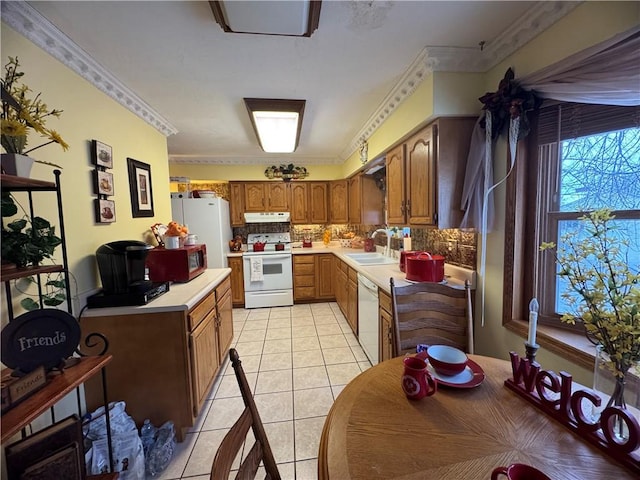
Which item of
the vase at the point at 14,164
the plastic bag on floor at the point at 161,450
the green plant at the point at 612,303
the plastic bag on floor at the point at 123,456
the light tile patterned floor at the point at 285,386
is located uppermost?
the vase at the point at 14,164

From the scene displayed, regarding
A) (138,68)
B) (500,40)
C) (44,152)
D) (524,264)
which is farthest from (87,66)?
(524,264)

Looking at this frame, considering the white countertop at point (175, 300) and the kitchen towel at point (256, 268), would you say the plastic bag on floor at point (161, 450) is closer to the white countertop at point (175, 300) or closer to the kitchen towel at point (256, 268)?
the white countertop at point (175, 300)

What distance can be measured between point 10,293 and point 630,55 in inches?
112

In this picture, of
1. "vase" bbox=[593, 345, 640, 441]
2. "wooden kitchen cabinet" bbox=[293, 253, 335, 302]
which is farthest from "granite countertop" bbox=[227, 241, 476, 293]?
"vase" bbox=[593, 345, 640, 441]

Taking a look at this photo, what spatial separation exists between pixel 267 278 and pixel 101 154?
270 cm

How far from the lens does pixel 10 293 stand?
1227 millimetres

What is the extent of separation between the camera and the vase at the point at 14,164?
102cm

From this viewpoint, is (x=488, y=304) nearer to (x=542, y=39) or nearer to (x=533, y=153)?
(x=533, y=153)

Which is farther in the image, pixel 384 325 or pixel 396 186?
pixel 396 186

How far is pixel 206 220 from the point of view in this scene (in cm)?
374

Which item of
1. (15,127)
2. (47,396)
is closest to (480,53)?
(15,127)

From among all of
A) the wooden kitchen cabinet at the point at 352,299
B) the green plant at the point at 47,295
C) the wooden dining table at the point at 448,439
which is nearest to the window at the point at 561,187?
the wooden dining table at the point at 448,439

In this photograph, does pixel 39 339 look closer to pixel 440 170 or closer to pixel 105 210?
pixel 105 210

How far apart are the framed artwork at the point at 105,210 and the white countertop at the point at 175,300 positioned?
0.64 m
